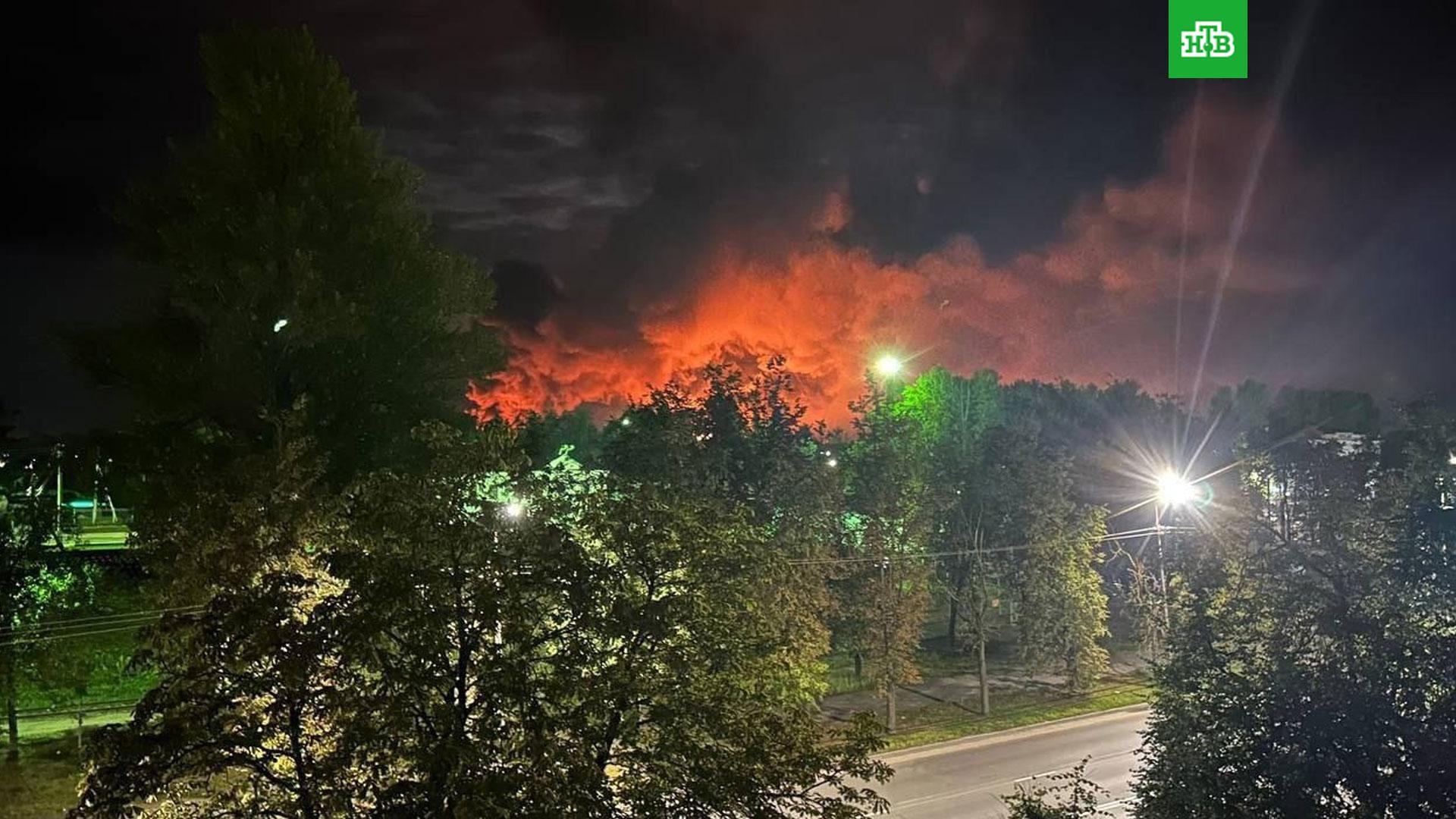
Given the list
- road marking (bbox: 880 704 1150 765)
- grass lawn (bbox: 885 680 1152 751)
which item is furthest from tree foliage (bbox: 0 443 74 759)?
grass lawn (bbox: 885 680 1152 751)

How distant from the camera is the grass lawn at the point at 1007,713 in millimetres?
25234

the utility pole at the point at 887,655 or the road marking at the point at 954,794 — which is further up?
the utility pole at the point at 887,655

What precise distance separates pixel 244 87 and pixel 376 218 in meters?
3.07

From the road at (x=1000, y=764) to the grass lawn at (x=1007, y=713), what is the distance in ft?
1.51

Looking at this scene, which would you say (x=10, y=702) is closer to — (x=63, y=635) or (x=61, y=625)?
(x=61, y=625)

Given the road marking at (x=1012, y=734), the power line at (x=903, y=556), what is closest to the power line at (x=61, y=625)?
the power line at (x=903, y=556)

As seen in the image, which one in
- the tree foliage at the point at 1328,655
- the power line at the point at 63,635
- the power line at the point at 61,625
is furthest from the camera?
the power line at the point at 61,625

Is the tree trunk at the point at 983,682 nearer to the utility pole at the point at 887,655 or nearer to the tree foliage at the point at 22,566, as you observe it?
the utility pole at the point at 887,655

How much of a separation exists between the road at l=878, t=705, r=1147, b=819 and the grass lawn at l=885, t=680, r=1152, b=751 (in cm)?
46

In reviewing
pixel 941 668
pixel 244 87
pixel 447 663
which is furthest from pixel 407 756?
pixel 941 668

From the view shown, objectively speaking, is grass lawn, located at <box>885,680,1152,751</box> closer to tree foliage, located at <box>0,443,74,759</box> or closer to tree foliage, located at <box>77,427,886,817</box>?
tree foliage, located at <box>77,427,886,817</box>

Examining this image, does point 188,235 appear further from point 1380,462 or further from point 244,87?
point 1380,462

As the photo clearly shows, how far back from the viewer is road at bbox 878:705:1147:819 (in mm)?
19500

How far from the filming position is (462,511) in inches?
300
